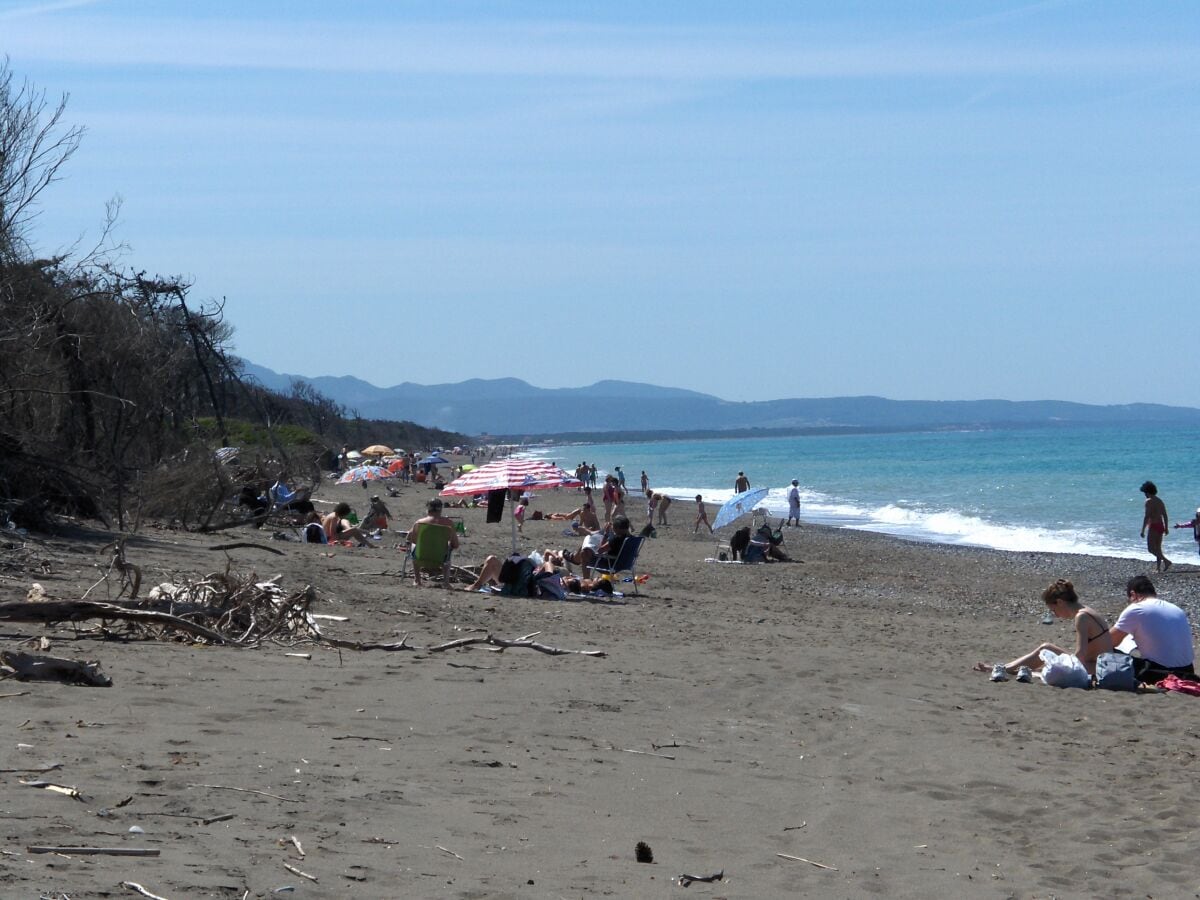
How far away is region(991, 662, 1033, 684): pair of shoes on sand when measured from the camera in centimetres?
884

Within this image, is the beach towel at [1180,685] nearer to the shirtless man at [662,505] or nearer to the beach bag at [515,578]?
the beach bag at [515,578]

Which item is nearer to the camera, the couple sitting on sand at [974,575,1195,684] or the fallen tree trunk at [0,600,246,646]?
the fallen tree trunk at [0,600,246,646]

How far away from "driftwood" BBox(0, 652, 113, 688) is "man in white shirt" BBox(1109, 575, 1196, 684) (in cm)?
648

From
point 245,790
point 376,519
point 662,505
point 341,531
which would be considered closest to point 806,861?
point 245,790

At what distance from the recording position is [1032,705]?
8070 mm

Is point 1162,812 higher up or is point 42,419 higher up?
point 42,419

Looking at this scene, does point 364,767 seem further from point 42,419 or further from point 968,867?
point 42,419

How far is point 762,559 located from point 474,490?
7.68 metres

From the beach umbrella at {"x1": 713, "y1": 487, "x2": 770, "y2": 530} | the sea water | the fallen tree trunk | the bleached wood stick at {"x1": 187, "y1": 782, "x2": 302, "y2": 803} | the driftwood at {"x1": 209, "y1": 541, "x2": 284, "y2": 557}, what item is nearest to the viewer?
the bleached wood stick at {"x1": 187, "y1": 782, "x2": 302, "y2": 803}

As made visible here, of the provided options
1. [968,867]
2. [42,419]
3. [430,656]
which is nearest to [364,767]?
[968,867]

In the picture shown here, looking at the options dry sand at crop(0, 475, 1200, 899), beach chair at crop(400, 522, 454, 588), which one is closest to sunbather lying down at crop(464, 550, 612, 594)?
beach chair at crop(400, 522, 454, 588)

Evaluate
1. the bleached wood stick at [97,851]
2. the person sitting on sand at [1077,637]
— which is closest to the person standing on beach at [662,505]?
the person sitting on sand at [1077,637]

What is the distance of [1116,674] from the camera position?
8508 millimetres

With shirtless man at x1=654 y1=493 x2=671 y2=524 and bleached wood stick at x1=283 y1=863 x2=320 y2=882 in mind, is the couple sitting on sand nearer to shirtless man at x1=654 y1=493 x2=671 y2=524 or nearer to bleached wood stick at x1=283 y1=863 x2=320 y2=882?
bleached wood stick at x1=283 y1=863 x2=320 y2=882
